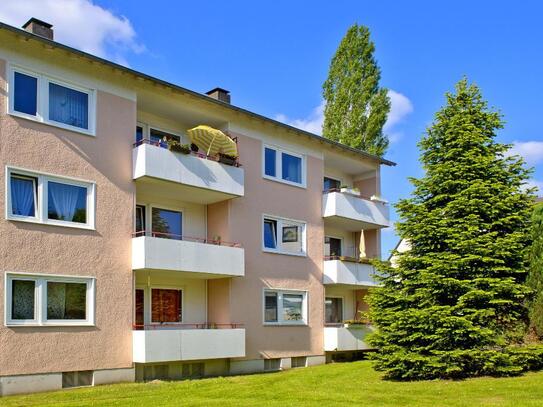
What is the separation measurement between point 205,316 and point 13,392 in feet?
26.4

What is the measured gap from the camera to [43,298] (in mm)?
17000

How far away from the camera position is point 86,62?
61.5ft

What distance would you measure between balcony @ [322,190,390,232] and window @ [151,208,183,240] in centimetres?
705

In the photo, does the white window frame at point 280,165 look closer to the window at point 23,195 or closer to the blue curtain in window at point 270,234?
the blue curtain in window at point 270,234

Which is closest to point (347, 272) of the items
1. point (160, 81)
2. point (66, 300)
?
point (160, 81)

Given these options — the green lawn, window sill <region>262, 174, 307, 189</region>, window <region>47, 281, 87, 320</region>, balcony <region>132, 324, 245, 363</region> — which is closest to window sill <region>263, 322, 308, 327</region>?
balcony <region>132, 324, 245, 363</region>

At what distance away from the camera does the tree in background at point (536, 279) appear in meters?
18.5

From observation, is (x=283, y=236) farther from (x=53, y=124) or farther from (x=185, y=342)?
(x=53, y=124)

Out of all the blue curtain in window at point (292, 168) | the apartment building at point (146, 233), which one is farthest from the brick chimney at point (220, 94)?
the blue curtain in window at point (292, 168)

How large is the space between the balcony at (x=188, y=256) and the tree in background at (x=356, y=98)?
46.8 feet

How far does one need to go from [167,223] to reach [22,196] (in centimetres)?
603

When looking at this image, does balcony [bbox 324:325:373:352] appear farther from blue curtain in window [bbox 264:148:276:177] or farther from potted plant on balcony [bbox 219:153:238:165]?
potted plant on balcony [bbox 219:153:238:165]

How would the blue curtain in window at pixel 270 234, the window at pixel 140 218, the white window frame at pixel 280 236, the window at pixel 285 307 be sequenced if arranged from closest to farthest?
the window at pixel 140 218, the window at pixel 285 307, the white window frame at pixel 280 236, the blue curtain in window at pixel 270 234

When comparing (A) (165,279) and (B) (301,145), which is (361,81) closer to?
(B) (301,145)
